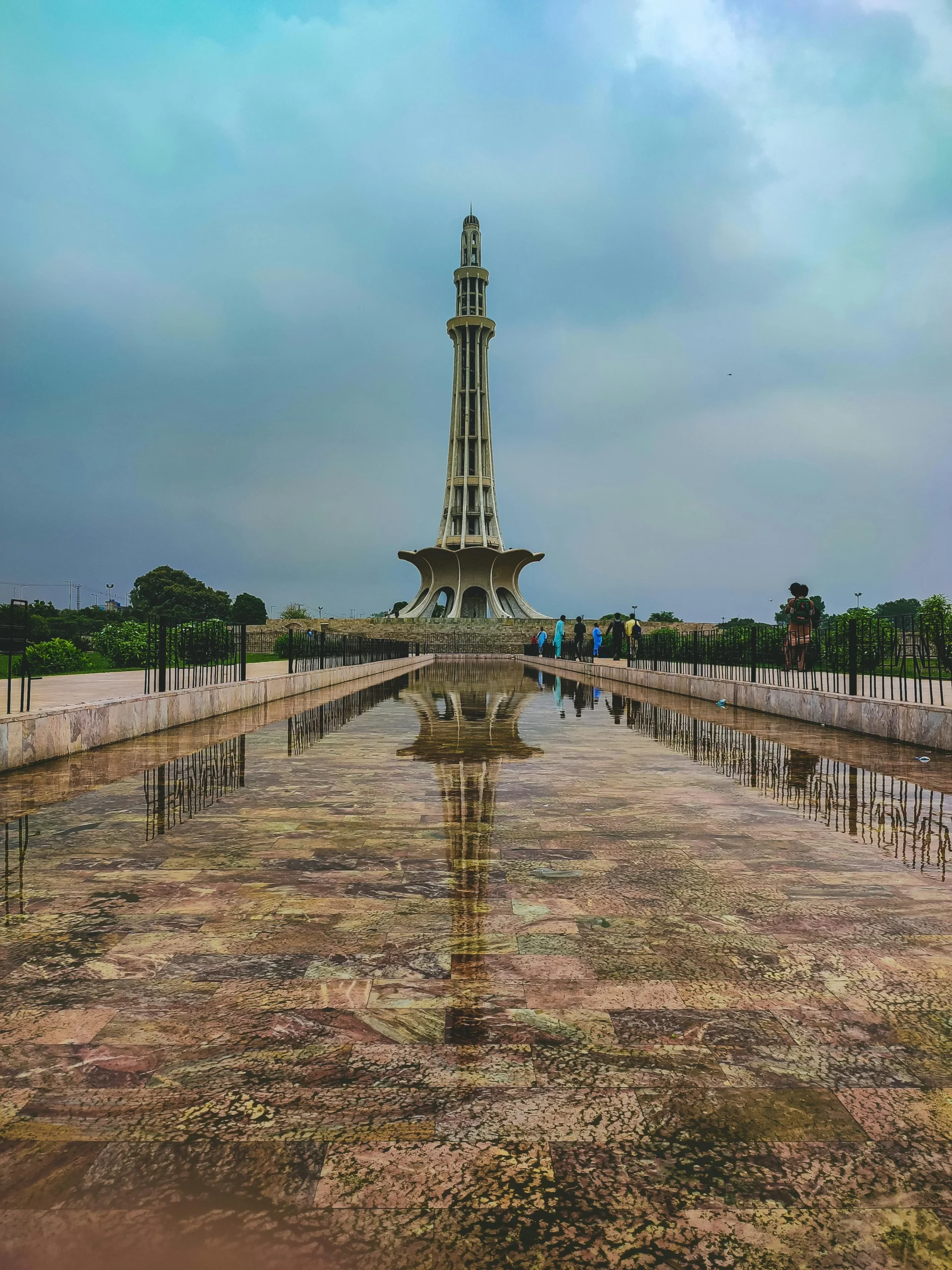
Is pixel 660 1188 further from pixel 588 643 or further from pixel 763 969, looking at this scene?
pixel 588 643

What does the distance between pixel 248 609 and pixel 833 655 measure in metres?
67.5

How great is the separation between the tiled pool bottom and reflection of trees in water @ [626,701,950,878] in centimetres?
7

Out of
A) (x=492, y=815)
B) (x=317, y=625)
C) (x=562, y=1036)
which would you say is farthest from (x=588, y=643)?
(x=562, y=1036)

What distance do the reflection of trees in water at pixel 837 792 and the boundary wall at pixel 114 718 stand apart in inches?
195

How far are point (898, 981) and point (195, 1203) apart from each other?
1898 mm

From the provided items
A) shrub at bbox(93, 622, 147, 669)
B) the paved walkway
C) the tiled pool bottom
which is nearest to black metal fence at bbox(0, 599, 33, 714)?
the paved walkway

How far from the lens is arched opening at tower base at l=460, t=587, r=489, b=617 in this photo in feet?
234

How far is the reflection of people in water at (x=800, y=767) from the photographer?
5.59 meters

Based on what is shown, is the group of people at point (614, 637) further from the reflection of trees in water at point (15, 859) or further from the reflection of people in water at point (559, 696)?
the reflection of trees in water at point (15, 859)

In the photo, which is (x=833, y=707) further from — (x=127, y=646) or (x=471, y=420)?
(x=471, y=420)

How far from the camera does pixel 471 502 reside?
67688 mm

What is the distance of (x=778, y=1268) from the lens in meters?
1.24

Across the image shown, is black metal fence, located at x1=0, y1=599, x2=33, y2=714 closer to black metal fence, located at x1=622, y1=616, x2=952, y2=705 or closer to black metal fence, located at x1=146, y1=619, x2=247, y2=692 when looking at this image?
black metal fence, located at x1=146, y1=619, x2=247, y2=692

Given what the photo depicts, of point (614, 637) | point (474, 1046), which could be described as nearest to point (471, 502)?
point (614, 637)
